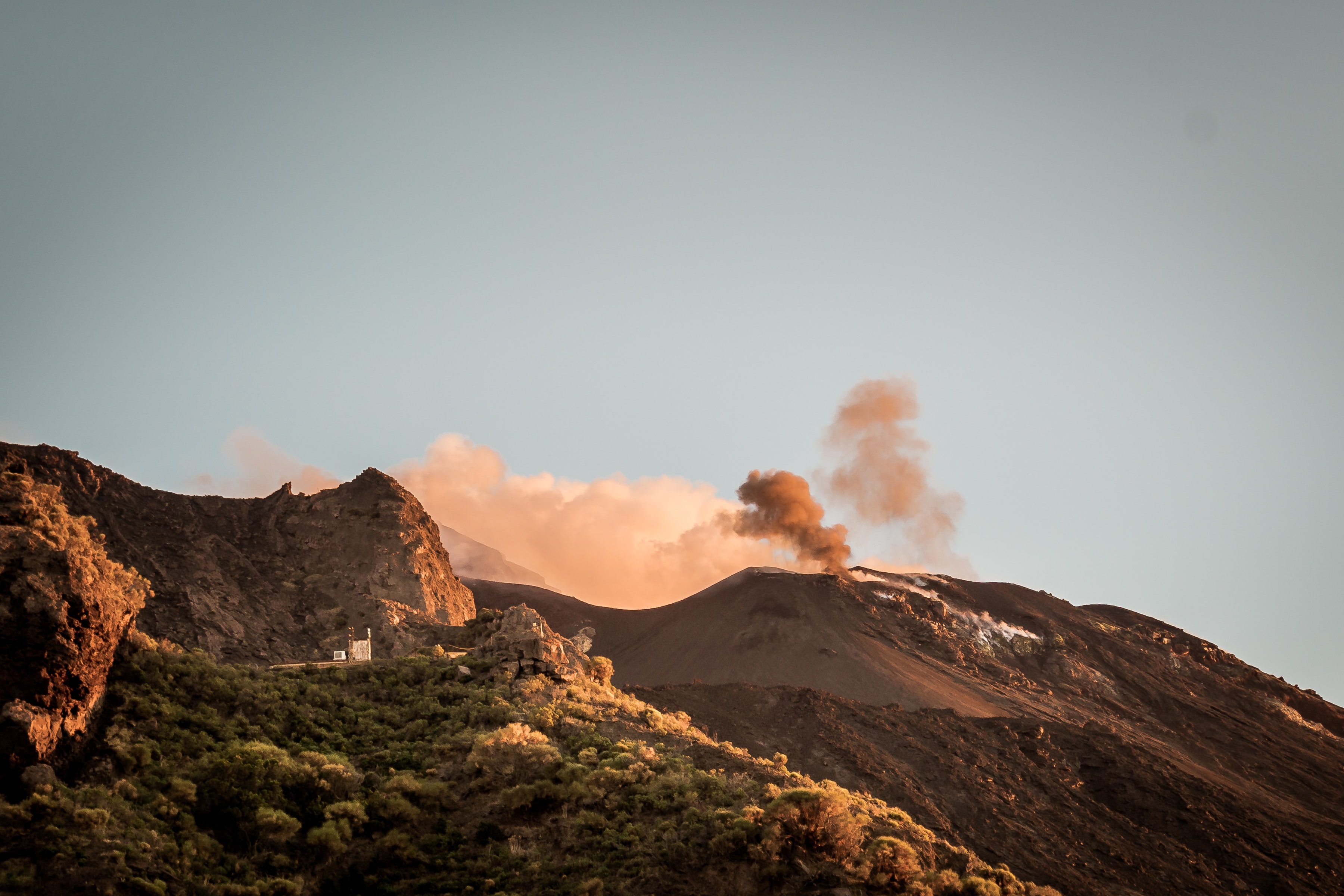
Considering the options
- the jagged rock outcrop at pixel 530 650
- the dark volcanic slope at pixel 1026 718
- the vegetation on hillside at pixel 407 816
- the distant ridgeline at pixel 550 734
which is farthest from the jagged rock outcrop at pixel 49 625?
the dark volcanic slope at pixel 1026 718

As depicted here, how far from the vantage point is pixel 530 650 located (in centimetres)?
3275

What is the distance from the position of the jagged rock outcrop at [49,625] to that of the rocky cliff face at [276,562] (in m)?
20.1

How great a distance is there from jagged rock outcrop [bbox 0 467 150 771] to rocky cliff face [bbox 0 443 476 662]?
2009cm

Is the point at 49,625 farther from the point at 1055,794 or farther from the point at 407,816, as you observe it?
the point at 1055,794

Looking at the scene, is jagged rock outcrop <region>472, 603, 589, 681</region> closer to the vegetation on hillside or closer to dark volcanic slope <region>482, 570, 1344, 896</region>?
the vegetation on hillside

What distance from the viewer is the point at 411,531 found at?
2263 inches

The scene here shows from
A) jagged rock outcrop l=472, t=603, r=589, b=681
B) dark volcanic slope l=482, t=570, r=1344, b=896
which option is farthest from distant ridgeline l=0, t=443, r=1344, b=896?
dark volcanic slope l=482, t=570, r=1344, b=896

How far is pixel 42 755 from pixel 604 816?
12.4 metres

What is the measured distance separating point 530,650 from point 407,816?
34.3ft

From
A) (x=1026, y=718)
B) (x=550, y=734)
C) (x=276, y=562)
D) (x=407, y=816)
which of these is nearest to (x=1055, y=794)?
(x=1026, y=718)

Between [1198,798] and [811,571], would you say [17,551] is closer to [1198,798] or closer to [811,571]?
[1198,798]

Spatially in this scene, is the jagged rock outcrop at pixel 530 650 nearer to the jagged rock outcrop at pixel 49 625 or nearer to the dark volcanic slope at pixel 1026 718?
the jagged rock outcrop at pixel 49 625

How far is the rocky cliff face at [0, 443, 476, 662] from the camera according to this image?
1753 inches

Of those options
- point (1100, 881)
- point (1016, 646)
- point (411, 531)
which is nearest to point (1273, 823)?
point (1100, 881)
